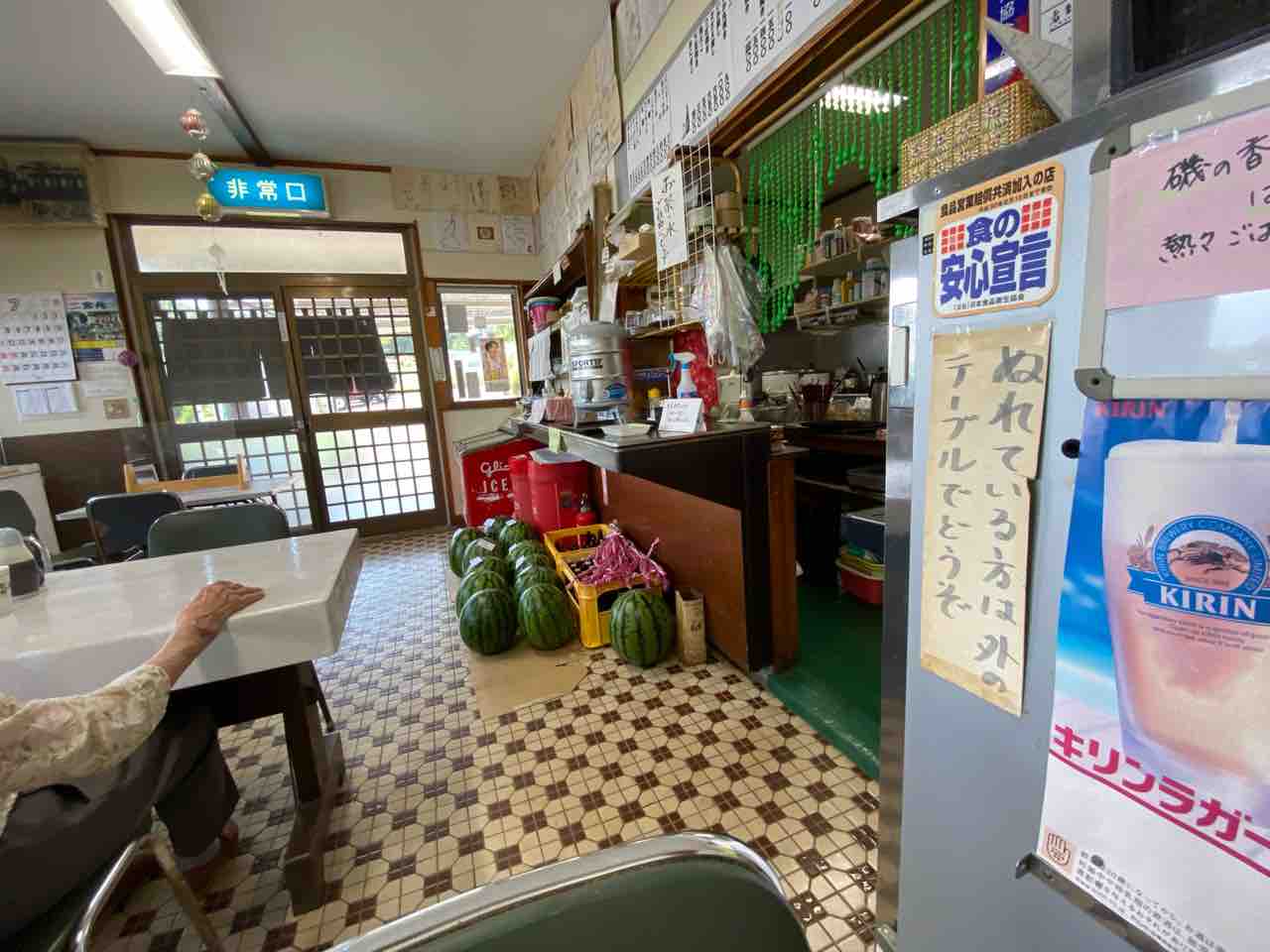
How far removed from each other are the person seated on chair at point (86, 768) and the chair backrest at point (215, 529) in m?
0.76

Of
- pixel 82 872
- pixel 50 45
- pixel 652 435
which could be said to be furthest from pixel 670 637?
pixel 50 45

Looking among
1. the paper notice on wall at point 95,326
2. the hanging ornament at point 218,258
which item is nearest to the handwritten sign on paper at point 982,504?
the hanging ornament at point 218,258

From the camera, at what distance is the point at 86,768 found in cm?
82

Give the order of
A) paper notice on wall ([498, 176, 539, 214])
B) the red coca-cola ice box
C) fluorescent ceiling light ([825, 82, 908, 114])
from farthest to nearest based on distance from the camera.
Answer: paper notice on wall ([498, 176, 539, 214]) → the red coca-cola ice box → fluorescent ceiling light ([825, 82, 908, 114])

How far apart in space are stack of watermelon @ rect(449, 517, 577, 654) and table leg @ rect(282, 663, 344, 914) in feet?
2.47

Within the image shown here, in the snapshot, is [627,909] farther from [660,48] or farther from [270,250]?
[270,250]

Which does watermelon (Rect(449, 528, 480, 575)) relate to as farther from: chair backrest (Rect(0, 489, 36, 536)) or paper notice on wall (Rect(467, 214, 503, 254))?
paper notice on wall (Rect(467, 214, 503, 254))

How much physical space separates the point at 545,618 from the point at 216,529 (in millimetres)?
1246

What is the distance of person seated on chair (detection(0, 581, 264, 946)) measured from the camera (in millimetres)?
745

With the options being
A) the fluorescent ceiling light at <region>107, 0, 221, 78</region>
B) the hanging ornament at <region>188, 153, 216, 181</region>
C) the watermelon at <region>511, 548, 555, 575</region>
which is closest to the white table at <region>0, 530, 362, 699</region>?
the watermelon at <region>511, 548, 555, 575</region>

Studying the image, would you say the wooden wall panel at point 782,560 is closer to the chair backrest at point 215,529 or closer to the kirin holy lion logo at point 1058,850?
the kirin holy lion logo at point 1058,850

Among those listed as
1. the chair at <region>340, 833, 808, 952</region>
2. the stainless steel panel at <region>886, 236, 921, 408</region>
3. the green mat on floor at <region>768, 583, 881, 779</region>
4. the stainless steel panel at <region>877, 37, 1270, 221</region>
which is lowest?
the green mat on floor at <region>768, 583, 881, 779</region>

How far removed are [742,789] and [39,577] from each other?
2010 mm

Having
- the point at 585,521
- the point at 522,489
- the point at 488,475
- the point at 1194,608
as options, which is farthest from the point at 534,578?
the point at 1194,608
